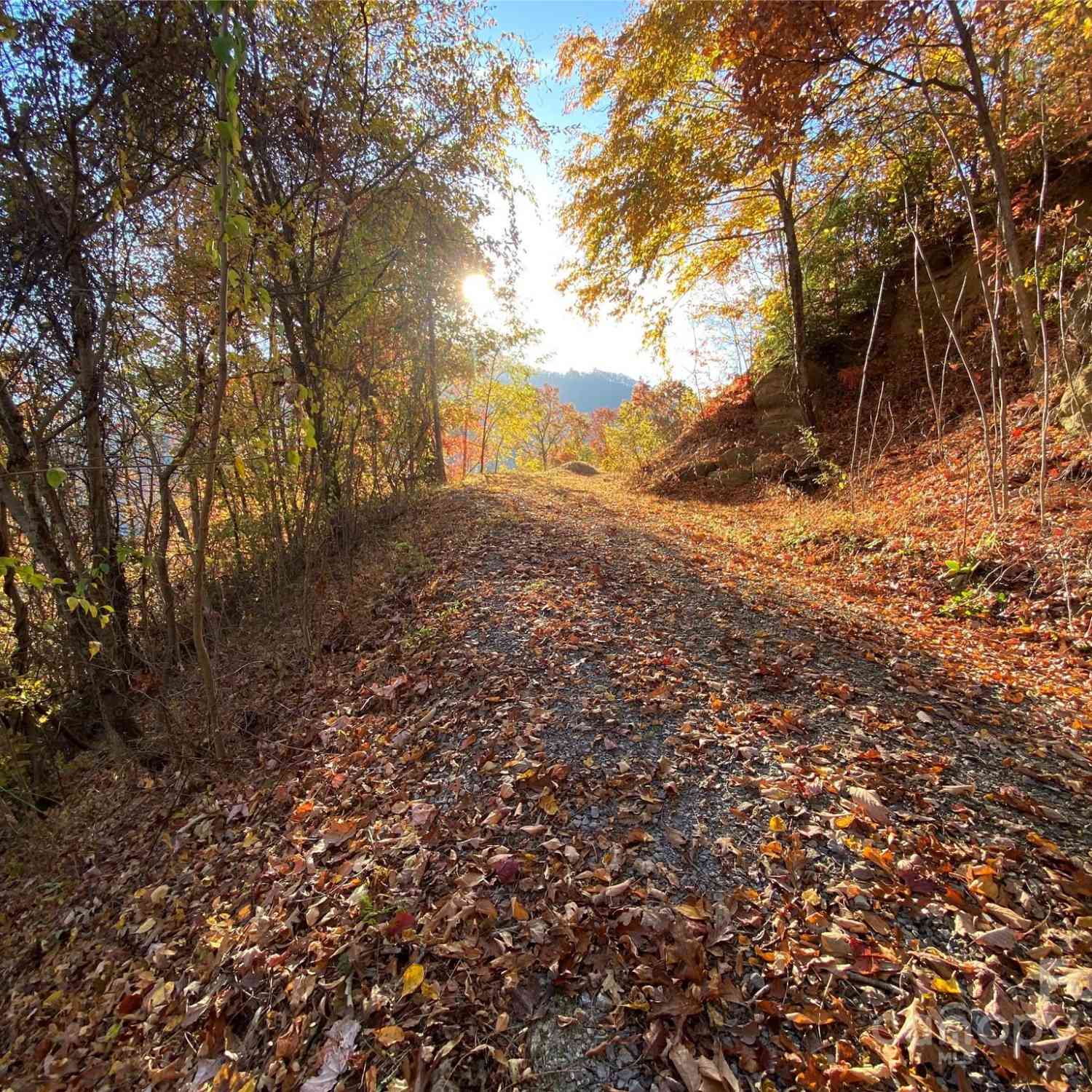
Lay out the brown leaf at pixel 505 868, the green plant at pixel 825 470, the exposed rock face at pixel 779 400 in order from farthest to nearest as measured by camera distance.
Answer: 1. the exposed rock face at pixel 779 400
2. the green plant at pixel 825 470
3. the brown leaf at pixel 505 868

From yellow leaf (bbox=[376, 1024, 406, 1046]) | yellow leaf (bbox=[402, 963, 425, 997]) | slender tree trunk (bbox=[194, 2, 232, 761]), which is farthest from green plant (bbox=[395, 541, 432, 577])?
yellow leaf (bbox=[376, 1024, 406, 1046])

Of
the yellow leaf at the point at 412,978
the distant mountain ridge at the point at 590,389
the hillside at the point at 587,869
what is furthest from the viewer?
the distant mountain ridge at the point at 590,389

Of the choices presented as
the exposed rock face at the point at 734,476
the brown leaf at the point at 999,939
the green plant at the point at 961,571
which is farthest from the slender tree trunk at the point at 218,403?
the exposed rock face at the point at 734,476

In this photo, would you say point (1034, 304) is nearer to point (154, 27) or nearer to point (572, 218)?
point (572, 218)

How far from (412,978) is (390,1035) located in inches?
5.9

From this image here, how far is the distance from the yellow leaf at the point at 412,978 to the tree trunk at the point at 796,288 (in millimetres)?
8610

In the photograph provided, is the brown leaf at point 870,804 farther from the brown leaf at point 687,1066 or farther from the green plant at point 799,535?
the green plant at point 799,535

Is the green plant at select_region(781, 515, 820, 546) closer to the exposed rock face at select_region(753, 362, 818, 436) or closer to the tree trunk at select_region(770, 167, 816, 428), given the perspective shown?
the tree trunk at select_region(770, 167, 816, 428)

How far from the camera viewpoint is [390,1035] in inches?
58.4

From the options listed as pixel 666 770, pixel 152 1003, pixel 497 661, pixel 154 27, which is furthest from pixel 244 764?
pixel 154 27

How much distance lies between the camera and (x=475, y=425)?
1859 centimetres

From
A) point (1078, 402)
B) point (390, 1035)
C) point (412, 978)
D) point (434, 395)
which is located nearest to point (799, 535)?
point (1078, 402)

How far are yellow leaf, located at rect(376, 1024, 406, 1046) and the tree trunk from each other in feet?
28.7

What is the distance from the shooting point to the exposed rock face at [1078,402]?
4.59 metres
